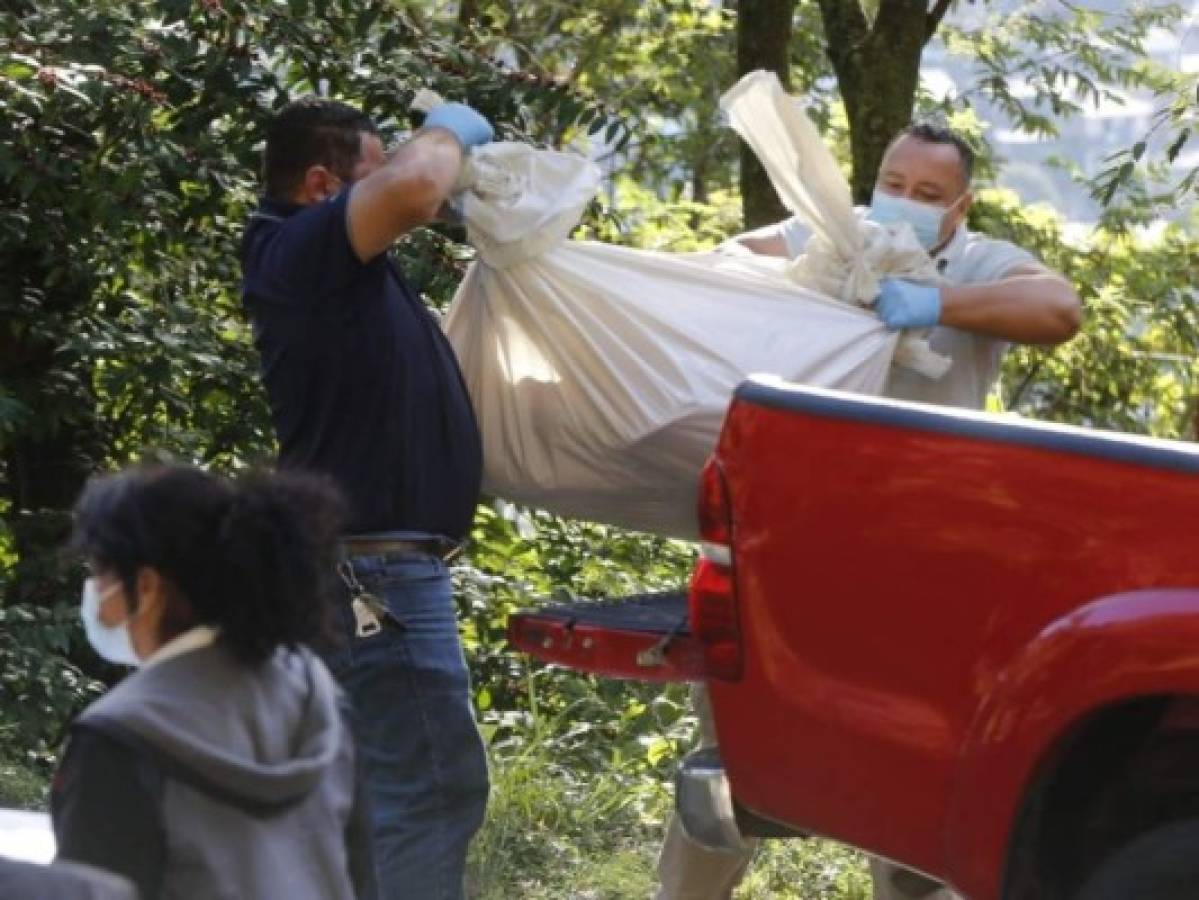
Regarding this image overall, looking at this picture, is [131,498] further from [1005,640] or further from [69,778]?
[1005,640]

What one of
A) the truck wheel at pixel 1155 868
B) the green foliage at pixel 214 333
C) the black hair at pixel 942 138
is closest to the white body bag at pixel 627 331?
the black hair at pixel 942 138

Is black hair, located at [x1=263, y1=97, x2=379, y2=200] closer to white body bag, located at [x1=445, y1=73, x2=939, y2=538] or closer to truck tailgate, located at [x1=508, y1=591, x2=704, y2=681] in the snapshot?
white body bag, located at [x1=445, y1=73, x2=939, y2=538]

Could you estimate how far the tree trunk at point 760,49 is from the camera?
1166 centimetres

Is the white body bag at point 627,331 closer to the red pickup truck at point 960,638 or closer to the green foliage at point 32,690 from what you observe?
the red pickup truck at point 960,638

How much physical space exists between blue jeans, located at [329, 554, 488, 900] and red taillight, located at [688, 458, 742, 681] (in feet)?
1.64

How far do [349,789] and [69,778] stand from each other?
396 millimetres

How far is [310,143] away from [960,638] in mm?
1603

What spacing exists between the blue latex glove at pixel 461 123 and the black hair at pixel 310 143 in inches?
6.0

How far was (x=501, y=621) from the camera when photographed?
9172 millimetres

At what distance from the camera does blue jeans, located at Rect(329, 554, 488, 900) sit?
5.12 m

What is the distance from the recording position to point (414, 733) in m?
5.14

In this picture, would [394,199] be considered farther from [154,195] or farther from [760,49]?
[760,49]

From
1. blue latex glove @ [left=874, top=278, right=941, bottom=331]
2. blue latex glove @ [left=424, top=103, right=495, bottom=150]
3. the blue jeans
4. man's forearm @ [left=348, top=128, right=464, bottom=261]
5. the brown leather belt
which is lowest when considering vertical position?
the blue jeans

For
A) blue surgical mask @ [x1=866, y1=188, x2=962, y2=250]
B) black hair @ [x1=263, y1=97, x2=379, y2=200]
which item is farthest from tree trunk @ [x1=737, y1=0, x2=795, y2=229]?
black hair @ [x1=263, y1=97, x2=379, y2=200]
